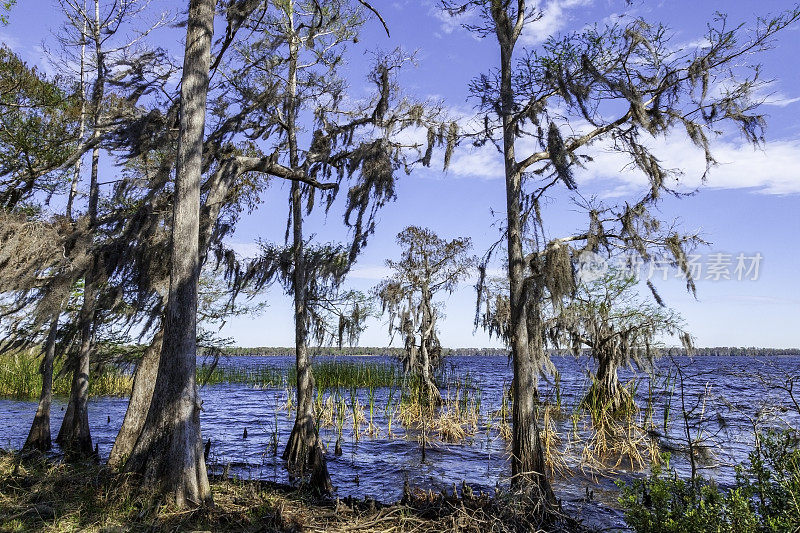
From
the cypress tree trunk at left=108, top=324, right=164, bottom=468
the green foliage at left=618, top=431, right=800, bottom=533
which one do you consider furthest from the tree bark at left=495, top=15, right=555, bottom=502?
the cypress tree trunk at left=108, top=324, right=164, bottom=468

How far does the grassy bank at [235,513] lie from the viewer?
19.4 ft

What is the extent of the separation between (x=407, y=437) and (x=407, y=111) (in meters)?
9.51

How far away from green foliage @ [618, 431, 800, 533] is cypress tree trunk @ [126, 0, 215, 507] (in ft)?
17.3

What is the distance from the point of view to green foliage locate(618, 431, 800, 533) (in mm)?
4297

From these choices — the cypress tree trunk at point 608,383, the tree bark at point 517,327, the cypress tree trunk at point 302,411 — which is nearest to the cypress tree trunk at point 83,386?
the cypress tree trunk at point 302,411

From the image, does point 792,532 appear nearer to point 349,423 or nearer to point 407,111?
point 407,111

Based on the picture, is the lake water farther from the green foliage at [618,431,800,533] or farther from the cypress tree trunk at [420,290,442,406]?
the cypress tree trunk at [420,290,442,406]

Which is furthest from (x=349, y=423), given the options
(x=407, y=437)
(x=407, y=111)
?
(x=407, y=111)

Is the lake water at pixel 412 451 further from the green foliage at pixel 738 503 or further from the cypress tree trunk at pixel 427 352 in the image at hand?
the cypress tree trunk at pixel 427 352

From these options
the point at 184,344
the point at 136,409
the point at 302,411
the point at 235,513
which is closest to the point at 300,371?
the point at 302,411

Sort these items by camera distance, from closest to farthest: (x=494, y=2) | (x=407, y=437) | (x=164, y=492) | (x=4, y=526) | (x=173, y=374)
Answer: (x=4, y=526) → (x=164, y=492) → (x=173, y=374) → (x=494, y=2) → (x=407, y=437)

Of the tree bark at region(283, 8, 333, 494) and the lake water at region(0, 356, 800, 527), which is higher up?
the tree bark at region(283, 8, 333, 494)

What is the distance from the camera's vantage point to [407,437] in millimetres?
15438

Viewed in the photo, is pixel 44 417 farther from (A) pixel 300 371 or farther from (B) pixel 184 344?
(B) pixel 184 344
